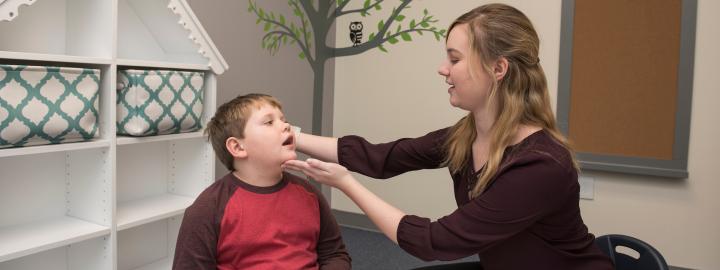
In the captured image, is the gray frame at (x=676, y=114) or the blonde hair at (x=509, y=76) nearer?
the blonde hair at (x=509, y=76)

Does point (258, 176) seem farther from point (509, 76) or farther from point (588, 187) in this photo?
point (588, 187)

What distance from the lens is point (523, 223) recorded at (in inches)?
53.7

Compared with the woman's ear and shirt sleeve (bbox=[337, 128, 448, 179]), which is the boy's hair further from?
the woman's ear

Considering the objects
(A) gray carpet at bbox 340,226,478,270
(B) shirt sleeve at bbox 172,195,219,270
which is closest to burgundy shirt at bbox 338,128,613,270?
(B) shirt sleeve at bbox 172,195,219,270

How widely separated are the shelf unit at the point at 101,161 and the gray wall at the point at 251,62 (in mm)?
372

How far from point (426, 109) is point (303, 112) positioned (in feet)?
2.46

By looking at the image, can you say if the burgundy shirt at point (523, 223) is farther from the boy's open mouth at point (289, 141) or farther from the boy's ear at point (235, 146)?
the boy's ear at point (235, 146)

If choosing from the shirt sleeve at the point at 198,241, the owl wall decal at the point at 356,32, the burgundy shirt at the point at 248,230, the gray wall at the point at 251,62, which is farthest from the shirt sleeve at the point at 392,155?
the owl wall decal at the point at 356,32

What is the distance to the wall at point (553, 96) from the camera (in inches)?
106

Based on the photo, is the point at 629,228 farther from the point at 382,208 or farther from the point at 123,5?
the point at 123,5

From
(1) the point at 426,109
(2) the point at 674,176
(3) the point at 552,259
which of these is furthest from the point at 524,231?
(1) the point at 426,109

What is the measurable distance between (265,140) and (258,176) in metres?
0.10

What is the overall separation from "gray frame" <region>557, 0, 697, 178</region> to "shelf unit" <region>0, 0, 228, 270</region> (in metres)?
1.80

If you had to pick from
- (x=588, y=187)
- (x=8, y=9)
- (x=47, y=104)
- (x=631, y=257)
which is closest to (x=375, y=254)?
(x=588, y=187)
